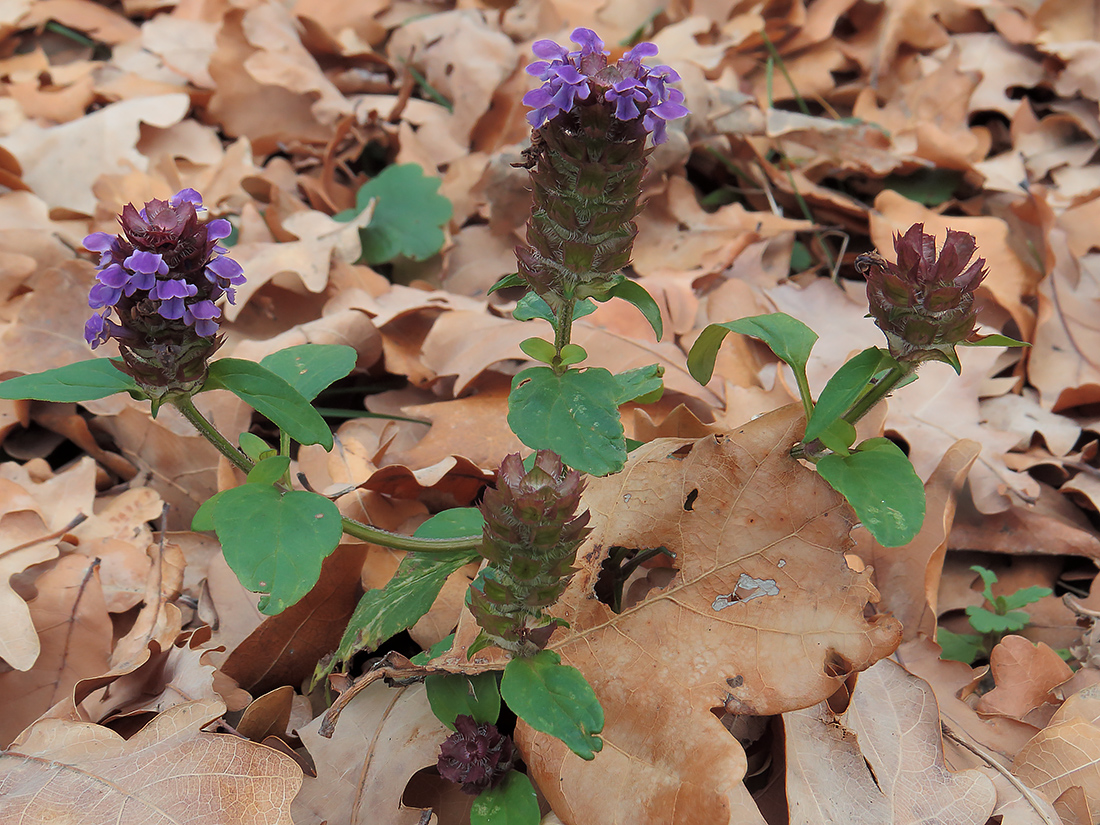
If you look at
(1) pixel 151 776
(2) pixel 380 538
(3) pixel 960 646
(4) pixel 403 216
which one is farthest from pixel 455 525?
(4) pixel 403 216

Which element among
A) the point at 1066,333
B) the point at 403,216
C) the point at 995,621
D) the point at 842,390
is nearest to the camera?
the point at 842,390

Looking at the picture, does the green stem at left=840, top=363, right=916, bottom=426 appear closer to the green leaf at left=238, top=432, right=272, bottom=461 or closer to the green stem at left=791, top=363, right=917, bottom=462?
the green stem at left=791, top=363, right=917, bottom=462

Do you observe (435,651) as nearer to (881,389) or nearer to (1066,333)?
(881,389)

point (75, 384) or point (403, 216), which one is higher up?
point (75, 384)

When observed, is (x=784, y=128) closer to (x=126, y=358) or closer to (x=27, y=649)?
(x=126, y=358)

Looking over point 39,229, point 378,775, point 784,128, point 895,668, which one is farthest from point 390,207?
point 895,668

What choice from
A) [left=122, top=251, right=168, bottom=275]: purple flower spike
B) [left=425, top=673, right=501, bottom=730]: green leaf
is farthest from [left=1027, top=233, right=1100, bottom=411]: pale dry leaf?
[left=122, top=251, right=168, bottom=275]: purple flower spike
